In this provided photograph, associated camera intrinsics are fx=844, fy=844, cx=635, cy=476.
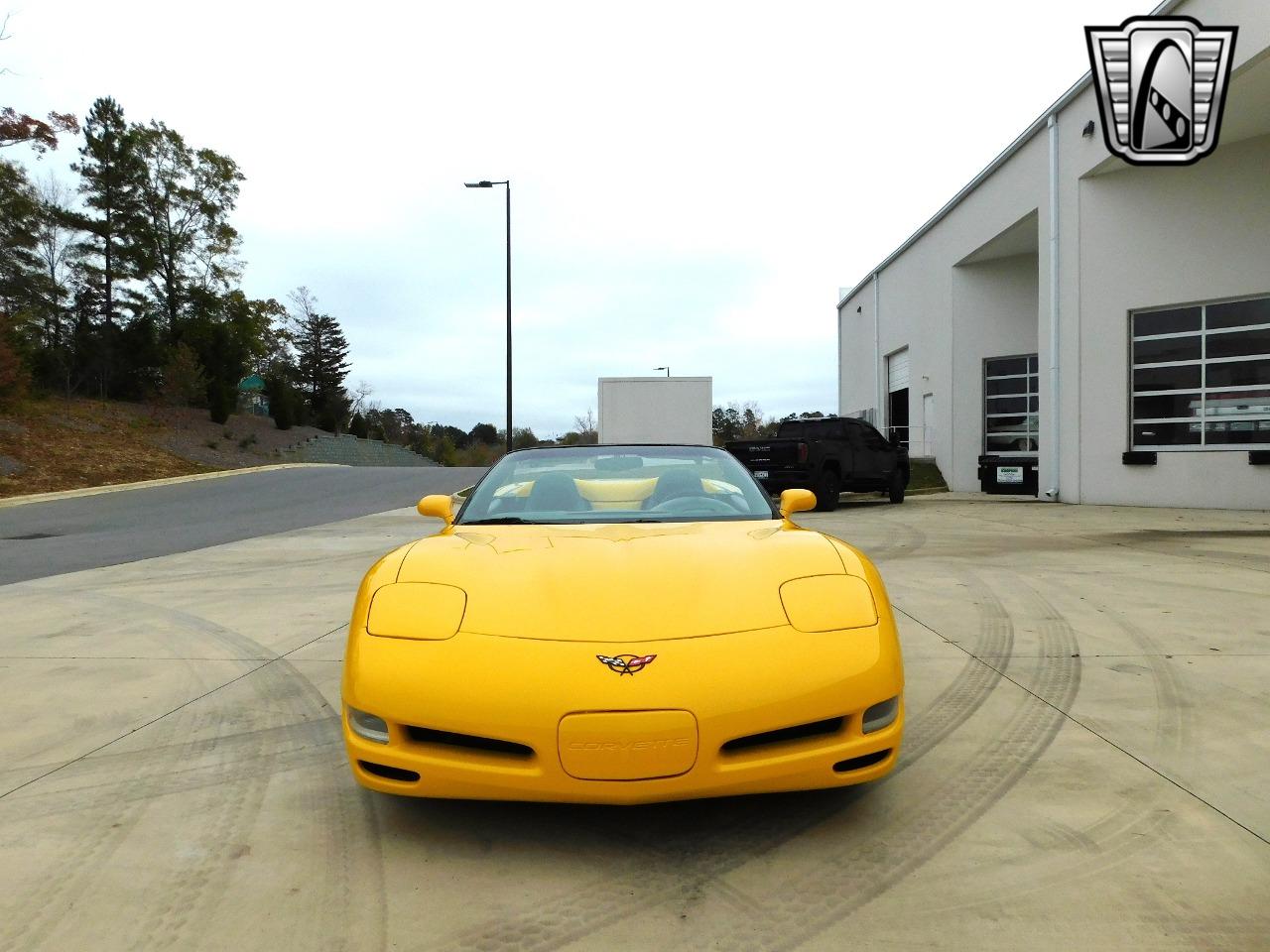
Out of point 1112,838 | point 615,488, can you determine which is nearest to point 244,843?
point 615,488

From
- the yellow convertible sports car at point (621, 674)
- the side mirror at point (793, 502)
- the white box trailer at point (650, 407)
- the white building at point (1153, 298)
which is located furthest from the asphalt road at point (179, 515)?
the white building at point (1153, 298)

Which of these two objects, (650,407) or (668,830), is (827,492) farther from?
(668,830)

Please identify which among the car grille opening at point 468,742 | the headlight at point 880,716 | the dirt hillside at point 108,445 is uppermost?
the dirt hillside at point 108,445

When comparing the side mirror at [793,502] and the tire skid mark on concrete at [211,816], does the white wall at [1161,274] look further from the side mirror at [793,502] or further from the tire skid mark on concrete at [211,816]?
the tire skid mark on concrete at [211,816]

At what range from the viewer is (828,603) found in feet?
8.73

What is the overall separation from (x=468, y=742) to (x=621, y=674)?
0.49 meters

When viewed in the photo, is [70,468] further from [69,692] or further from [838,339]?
[838,339]

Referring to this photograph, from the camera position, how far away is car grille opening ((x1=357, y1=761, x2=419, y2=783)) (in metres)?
2.40

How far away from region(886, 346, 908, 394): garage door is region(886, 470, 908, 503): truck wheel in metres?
12.0

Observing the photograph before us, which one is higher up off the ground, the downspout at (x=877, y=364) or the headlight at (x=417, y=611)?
the downspout at (x=877, y=364)

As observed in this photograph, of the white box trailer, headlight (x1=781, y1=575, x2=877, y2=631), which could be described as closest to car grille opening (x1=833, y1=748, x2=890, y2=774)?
headlight (x1=781, y1=575, x2=877, y2=631)

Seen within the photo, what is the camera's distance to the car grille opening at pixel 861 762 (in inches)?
95.5

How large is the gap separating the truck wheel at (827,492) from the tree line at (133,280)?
28.0 metres

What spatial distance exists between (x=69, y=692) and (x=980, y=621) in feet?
16.8
